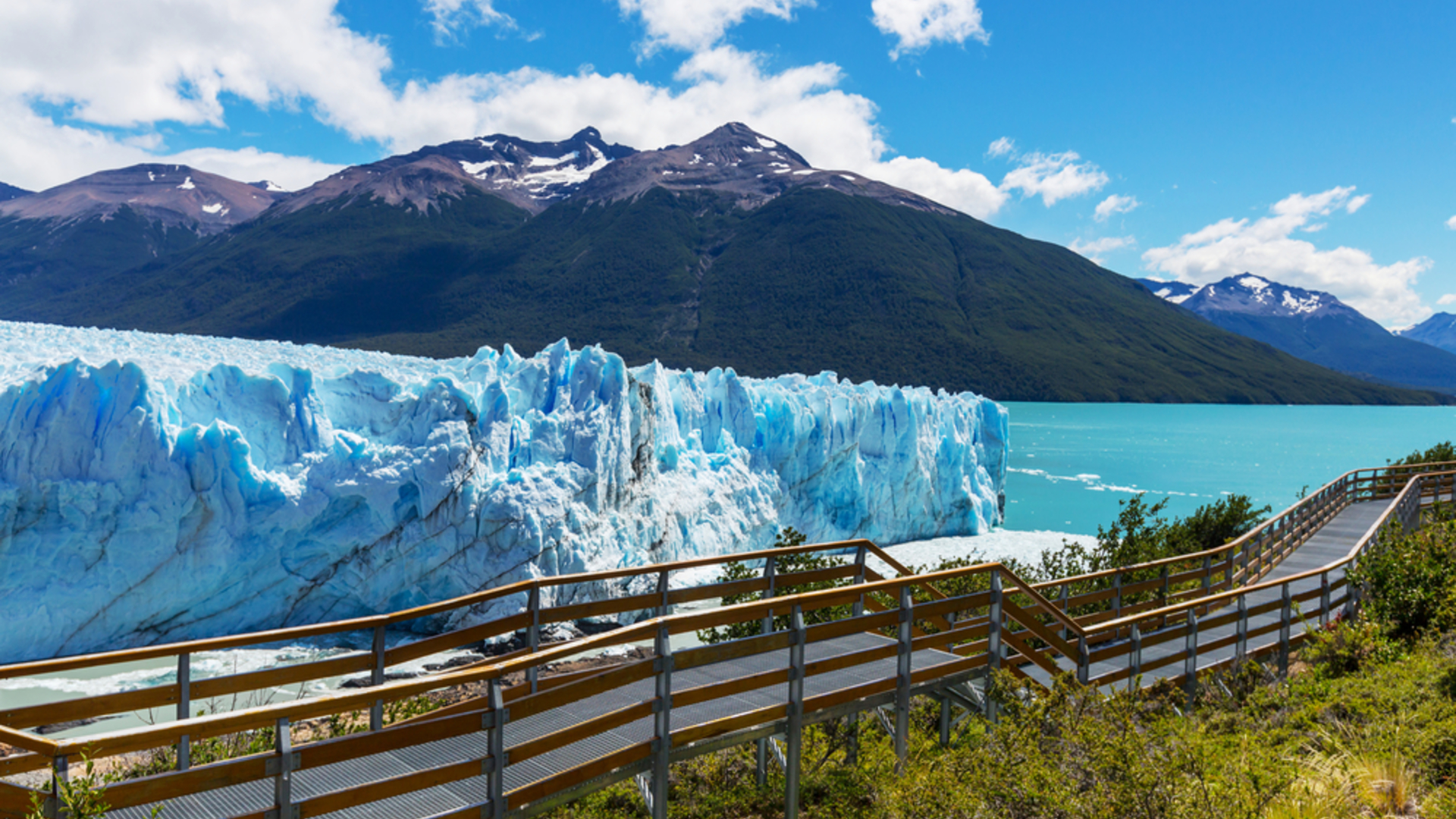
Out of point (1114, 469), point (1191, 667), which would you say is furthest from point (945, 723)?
point (1114, 469)

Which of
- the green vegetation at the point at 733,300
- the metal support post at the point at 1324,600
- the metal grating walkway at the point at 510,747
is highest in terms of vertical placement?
the green vegetation at the point at 733,300

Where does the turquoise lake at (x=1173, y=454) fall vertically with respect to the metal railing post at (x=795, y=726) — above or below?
below

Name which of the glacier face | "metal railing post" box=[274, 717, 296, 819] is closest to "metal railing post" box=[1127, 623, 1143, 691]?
"metal railing post" box=[274, 717, 296, 819]

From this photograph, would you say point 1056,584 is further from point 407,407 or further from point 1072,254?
point 1072,254

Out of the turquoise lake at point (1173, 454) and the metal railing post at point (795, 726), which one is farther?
the turquoise lake at point (1173, 454)

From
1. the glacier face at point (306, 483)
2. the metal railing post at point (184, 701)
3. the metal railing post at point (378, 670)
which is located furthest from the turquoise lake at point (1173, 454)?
the metal railing post at point (184, 701)

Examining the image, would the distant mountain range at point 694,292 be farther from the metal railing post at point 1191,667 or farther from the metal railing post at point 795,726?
the metal railing post at point 795,726
